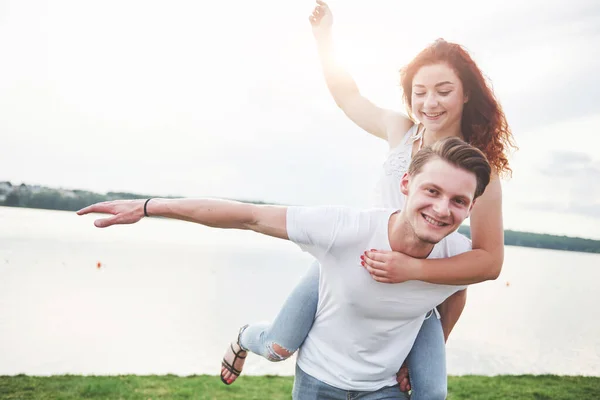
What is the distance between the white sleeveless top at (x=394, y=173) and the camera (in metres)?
2.74

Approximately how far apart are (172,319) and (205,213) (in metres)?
8.53

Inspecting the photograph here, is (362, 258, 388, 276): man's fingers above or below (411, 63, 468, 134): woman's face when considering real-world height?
below

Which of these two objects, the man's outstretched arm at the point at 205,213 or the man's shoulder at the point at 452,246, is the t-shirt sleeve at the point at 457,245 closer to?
the man's shoulder at the point at 452,246

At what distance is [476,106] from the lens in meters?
2.78

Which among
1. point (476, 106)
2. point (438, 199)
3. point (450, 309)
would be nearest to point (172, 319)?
point (450, 309)

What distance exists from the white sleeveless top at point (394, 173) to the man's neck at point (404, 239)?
1.69ft

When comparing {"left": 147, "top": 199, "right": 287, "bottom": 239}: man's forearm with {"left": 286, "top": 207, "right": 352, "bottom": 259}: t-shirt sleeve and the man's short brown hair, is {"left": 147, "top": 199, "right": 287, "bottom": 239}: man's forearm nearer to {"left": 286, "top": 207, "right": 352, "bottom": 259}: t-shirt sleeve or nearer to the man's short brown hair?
{"left": 286, "top": 207, "right": 352, "bottom": 259}: t-shirt sleeve

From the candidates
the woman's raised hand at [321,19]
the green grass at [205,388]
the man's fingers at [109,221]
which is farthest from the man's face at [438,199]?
the green grass at [205,388]

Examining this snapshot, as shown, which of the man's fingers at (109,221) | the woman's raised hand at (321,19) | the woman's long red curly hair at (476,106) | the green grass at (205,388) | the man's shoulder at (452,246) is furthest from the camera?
the green grass at (205,388)

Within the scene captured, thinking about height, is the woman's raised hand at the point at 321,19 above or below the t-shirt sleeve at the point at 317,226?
above

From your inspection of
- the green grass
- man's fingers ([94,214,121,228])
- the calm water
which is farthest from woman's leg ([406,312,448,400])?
the calm water

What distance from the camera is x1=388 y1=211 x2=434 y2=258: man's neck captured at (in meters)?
2.14

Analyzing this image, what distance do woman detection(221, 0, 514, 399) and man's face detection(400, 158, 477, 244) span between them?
0.16 metres

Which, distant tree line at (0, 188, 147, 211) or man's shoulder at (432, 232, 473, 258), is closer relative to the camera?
man's shoulder at (432, 232, 473, 258)
